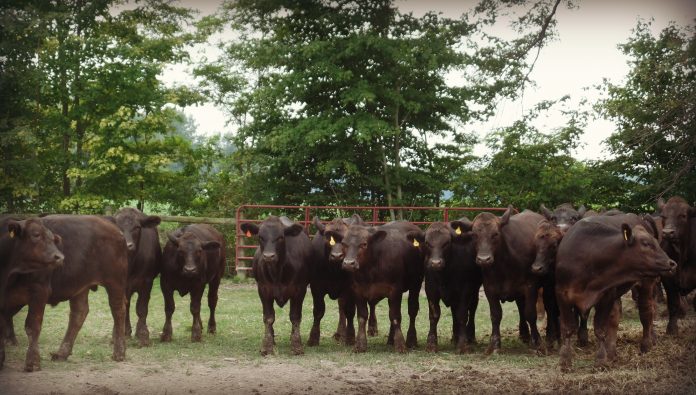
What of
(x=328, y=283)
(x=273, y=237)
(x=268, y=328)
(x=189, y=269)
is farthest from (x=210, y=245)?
(x=268, y=328)

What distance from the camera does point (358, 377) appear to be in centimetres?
805

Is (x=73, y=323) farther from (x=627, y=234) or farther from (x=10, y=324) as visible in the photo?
(x=627, y=234)

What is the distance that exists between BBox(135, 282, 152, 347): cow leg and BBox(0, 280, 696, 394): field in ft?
0.51

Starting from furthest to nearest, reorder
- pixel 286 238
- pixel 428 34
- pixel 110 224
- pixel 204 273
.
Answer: pixel 428 34 → pixel 204 273 → pixel 286 238 → pixel 110 224

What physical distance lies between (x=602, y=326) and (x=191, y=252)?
5686mm

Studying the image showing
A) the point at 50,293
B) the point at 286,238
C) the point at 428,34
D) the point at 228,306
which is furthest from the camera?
the point at 428,34

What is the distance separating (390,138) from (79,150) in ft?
31.3

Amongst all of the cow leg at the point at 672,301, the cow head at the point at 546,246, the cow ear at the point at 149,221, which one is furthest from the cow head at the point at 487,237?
the cow ear at the point at 149,221

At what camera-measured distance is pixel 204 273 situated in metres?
11.1

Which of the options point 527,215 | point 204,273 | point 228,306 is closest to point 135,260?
point 204,273

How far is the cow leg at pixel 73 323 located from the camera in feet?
28.3

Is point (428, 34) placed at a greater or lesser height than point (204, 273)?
greater

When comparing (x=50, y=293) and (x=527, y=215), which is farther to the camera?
(x=527, y=215)

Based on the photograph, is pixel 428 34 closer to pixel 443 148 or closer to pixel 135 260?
pixel 443 148
